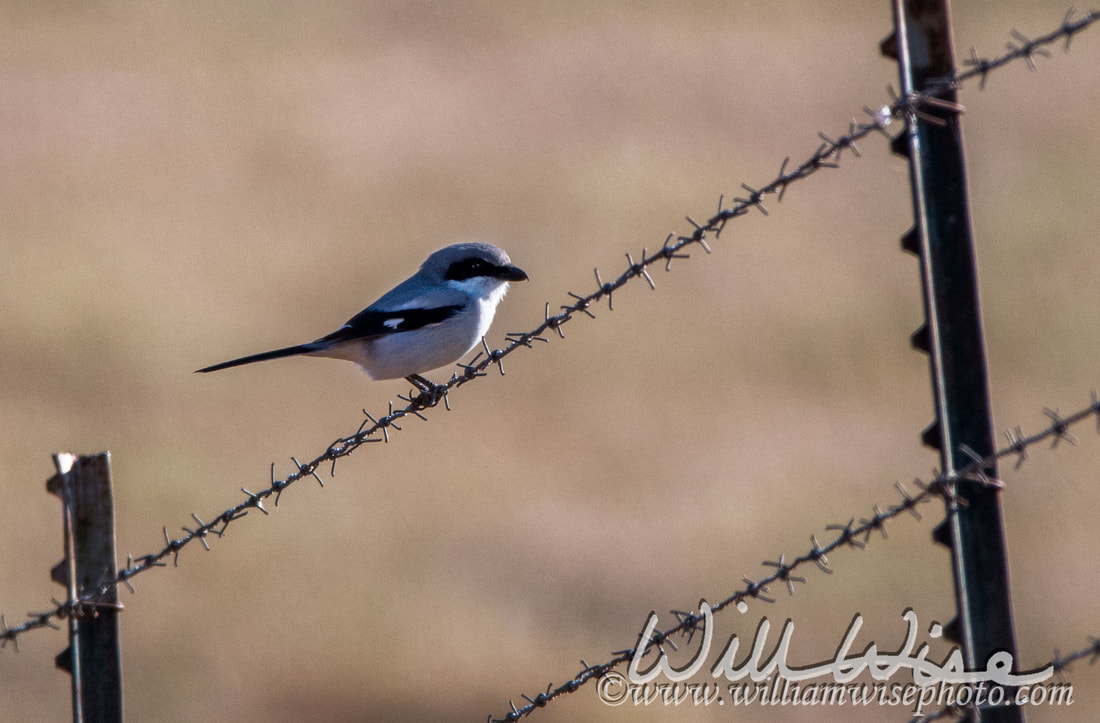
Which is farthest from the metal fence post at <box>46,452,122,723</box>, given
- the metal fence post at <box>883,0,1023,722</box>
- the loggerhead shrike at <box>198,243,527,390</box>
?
the metal fence post at <box>883,0,1023,722</box>

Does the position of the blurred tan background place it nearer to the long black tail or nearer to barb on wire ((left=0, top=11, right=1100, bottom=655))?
the long black tail

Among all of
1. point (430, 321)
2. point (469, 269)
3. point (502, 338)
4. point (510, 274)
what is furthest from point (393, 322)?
point (502, 338)

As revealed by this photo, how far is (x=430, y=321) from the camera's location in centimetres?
608

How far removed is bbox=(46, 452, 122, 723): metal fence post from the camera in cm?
389

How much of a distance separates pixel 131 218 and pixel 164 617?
11.4 metres

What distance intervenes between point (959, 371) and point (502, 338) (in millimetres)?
5375

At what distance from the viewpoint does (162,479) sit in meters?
14.0

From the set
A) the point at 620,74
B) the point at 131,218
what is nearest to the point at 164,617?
the point at 131,218

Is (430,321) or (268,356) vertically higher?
(430,321)

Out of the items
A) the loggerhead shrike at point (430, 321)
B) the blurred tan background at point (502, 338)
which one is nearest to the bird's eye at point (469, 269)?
the loggerhead shrike at point (430, 321)

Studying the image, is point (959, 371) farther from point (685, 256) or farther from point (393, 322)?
point (393, 322)

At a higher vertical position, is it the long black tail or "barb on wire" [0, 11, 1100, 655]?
the long black tail

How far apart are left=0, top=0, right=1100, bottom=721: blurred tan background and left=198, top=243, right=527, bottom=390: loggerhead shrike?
4.53 metres

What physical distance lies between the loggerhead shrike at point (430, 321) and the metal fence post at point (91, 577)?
197cm
